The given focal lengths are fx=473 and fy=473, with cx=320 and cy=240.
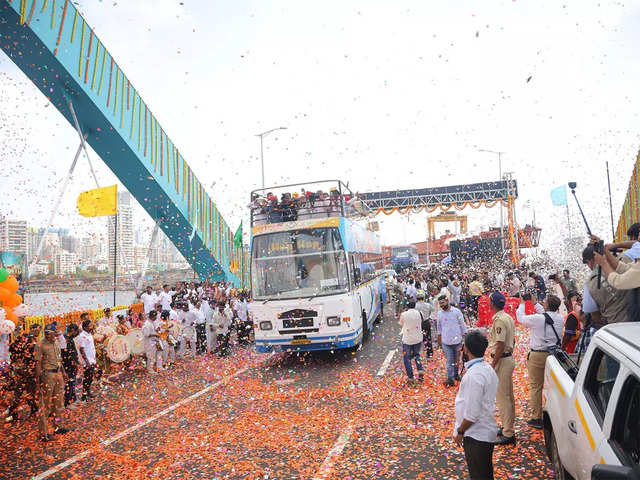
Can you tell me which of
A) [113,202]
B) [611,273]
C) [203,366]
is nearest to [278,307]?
[203,366]

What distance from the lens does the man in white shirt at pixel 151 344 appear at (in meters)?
11.9

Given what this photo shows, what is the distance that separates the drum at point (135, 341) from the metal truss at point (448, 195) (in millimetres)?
28347

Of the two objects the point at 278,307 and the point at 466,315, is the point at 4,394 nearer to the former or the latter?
the point at 278,307

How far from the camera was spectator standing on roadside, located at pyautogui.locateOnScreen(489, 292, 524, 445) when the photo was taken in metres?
5.77

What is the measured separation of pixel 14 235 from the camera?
16.3 meters

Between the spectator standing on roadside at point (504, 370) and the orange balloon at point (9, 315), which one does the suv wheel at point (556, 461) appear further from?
the orange balloon at point (9, 315)

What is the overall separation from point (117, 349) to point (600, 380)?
10391 millimetres

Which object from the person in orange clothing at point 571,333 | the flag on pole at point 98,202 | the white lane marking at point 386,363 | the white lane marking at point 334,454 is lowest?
the white lane marking at point 334,454

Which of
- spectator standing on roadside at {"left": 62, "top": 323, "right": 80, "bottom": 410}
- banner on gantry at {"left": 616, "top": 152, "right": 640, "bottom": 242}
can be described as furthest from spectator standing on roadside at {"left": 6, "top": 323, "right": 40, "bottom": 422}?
banner on gantry at {"left": 616, "top": 152, "right": 640, "bottom": 242}

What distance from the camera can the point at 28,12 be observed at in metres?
12.5

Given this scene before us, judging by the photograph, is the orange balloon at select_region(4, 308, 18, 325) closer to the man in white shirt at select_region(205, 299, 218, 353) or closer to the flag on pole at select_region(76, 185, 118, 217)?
the man in white shirt at select_region(205, 299, 218, 353)

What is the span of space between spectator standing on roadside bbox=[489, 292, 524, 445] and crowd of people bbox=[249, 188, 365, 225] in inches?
254

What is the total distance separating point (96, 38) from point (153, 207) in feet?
22.0

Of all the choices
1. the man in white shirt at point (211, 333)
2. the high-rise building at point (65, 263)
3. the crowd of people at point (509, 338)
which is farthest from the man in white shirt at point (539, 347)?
the high-rise building at point (65, 263)
